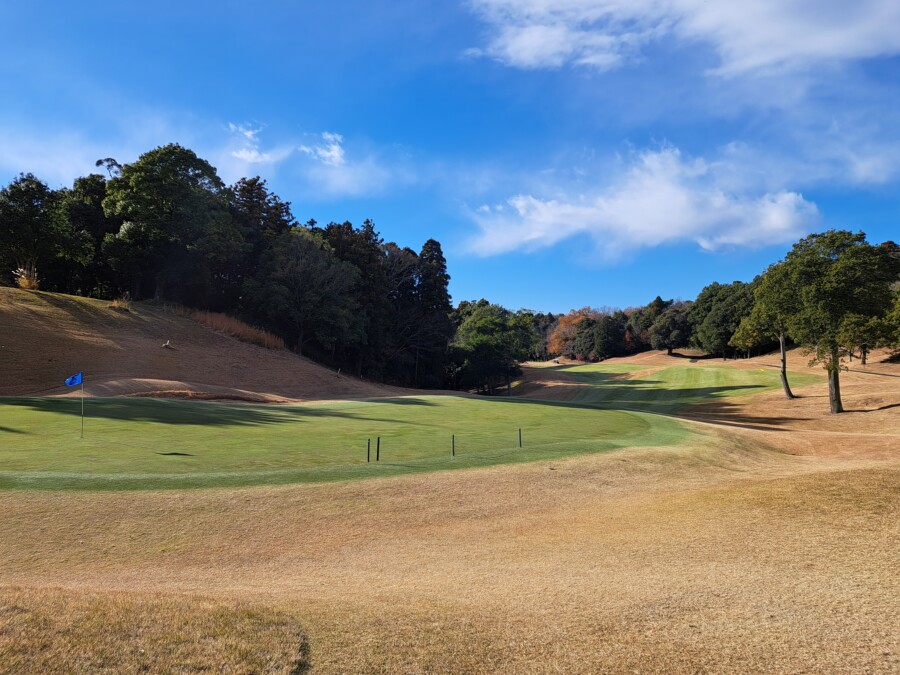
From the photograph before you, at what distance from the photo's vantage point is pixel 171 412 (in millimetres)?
19328

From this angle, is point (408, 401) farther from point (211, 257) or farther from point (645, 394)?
point (645, 394)

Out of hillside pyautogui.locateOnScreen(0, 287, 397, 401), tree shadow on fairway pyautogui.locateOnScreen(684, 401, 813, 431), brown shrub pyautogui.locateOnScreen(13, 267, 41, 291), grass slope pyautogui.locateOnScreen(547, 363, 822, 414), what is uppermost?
brown shrub pyautogui.locateOnScreen(13, 267, 41, 291)

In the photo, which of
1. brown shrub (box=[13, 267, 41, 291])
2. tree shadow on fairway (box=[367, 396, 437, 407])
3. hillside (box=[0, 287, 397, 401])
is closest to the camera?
hillside (box=[0, 287, 397, 401])

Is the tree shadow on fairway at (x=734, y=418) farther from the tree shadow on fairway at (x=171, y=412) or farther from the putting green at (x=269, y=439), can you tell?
the tree shadow on fairway at (x=171, y=412)

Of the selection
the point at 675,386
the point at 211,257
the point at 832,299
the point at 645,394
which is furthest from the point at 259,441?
the point at 675,386

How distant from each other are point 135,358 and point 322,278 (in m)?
17.7

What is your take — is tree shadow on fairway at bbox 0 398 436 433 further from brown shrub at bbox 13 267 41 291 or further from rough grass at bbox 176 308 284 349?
brown shrub at bbox 13 267 41 291

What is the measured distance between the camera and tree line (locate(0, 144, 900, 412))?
90.4 feet

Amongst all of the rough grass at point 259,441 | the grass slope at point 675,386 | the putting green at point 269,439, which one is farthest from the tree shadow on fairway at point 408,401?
the grass slope at point 675,386

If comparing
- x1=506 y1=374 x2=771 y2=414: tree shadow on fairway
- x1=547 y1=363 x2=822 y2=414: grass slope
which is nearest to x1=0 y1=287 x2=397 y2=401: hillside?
x1=506 y1=374 x2=771 y2=414: tree shadow on fairway

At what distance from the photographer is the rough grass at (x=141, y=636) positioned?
11.4ft

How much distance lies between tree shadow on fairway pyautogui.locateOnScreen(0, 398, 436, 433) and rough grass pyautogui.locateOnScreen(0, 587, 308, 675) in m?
14.2

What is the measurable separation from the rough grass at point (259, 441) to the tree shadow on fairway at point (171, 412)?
4 centimetres

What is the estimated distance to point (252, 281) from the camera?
45.8m
